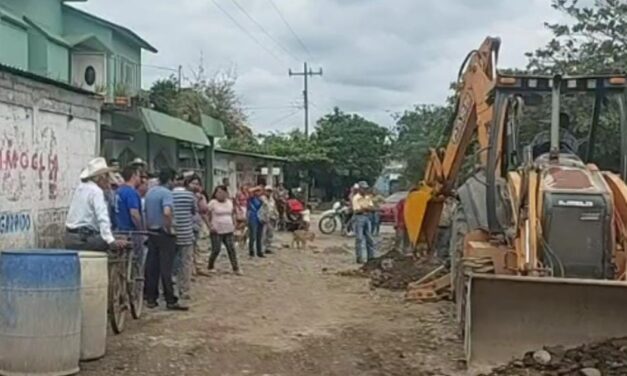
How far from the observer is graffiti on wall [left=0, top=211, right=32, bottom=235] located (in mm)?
10648

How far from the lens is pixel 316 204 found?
54.5m

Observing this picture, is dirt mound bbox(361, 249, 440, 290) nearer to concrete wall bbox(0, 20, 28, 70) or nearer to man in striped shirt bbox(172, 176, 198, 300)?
man in striped shirt bbox(172, 176, 198, 300)

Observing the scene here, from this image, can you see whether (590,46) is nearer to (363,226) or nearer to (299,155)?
(363,226)

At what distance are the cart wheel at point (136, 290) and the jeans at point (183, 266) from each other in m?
0.96

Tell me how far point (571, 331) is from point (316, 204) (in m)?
46.4

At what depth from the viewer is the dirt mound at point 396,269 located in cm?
1538

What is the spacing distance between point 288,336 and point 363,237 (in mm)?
9874

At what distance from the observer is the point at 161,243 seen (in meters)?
12.2

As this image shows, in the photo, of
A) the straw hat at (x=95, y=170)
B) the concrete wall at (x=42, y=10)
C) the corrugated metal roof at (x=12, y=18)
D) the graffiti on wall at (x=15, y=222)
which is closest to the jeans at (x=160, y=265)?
Result: the graffiti on wall at (x=15, y=222)

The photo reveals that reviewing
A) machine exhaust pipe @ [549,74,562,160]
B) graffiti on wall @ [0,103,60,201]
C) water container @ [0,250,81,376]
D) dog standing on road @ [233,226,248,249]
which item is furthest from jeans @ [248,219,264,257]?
water container @ [0,250,81,376]

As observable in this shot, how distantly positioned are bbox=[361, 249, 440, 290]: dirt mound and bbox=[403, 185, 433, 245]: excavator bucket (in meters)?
0.84

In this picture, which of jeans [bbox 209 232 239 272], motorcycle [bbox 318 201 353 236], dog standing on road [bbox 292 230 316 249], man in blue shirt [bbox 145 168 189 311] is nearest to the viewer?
man in blue shirt [bbox 145 168 189 311]

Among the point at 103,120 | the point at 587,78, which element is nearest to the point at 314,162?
the point at 103,120

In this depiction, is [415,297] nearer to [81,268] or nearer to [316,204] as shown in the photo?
[81,268]
